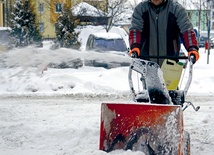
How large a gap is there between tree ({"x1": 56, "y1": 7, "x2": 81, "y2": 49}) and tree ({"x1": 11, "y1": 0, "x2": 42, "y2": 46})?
3.36m

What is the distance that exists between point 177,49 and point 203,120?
183cm

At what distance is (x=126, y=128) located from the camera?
4418 mm

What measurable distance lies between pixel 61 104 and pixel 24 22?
17.2 meters

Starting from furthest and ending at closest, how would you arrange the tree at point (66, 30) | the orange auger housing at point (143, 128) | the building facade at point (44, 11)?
the building facade at point (44, 11) < the tree at point (66, 30) < the orange auger housing at point (143, 128)

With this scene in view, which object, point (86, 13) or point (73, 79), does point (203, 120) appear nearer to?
point (73, 79)

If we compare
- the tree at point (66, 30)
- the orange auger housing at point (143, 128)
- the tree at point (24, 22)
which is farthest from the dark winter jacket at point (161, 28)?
the tree at point (24, 22)

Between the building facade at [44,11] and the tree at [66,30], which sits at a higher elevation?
the building facade at [44,11]

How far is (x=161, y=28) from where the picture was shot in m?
5.50

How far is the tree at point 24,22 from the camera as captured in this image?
966 inches

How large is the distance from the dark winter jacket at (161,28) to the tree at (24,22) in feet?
63.4

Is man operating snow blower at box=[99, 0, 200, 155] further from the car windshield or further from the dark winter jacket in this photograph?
the car windshield

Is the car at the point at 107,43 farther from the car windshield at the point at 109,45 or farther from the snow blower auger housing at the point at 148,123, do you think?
the snow blower auger housing at the point at 148,123

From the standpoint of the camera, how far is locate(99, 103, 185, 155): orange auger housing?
4.14m

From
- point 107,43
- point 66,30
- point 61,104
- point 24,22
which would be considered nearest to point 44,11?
point 24,22
